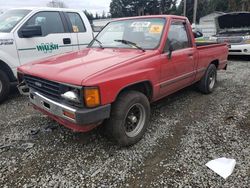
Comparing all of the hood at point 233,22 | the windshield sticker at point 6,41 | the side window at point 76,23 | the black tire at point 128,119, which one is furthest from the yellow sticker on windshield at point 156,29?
the hood at point 233,22

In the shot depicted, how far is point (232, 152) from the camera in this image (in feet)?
9.53

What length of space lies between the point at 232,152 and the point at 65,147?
7.58ft

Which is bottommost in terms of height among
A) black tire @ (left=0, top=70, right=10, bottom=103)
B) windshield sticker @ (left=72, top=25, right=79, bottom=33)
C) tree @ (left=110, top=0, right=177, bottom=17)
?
black tire @ (left=0, top=70, right=10, bottom=103)

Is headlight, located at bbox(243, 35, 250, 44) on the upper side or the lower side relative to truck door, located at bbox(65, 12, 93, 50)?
lower

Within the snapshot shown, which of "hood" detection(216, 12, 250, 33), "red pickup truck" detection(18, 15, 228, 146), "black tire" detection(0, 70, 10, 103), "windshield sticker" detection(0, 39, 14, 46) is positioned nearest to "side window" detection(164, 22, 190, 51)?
"red pickup truck" detection(18, 15, 228, 146)

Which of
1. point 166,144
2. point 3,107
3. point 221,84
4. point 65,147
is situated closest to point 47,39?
point 3,107

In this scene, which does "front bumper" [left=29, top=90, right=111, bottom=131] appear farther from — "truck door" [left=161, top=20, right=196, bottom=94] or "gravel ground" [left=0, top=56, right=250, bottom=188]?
"truck door" [left=161, top=20, right=196, bottom=94]

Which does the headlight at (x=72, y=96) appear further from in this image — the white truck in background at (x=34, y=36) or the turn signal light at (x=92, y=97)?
the white truck in background at (x=34, y=36)

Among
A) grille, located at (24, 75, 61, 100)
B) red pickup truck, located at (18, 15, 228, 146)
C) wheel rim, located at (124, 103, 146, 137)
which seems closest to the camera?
red pickup truck, located at (18, 15, 228, 146)

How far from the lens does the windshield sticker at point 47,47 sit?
16.3ft

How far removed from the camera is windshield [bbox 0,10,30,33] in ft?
15.2

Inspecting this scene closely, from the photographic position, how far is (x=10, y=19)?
16.0 ft

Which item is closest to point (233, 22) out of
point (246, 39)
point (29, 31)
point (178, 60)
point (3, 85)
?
point (246, 39)

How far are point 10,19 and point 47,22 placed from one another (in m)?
0.79
